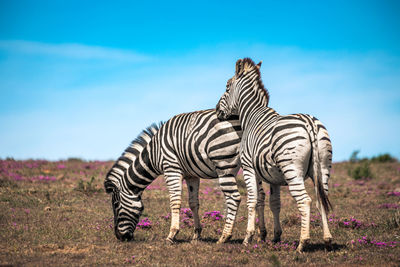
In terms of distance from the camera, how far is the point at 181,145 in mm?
9773

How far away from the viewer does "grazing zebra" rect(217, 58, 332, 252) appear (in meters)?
7.54

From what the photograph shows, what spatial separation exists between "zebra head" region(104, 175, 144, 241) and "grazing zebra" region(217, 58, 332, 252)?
305 centimetres

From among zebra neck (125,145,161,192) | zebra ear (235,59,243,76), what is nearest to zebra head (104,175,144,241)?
zebra neck (125,145,161,192)

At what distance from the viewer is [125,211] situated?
400 inches

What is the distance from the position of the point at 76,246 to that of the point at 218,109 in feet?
15.2

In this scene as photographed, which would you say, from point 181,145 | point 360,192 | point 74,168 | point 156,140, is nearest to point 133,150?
point 156,140

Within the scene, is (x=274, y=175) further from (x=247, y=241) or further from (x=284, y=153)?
(x=247, y=241)

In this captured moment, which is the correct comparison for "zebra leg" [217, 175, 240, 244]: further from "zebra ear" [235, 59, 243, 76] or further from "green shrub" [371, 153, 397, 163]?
"green shrub" [371, 153, 397, 163]

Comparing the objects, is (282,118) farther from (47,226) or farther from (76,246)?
(47,226)

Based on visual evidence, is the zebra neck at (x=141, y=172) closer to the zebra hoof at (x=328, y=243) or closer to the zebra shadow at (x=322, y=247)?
the zebra shadow at (x=322, y=247)

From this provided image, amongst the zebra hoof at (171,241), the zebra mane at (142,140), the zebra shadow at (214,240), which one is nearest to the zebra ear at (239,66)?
the zebra mane at (142,140)

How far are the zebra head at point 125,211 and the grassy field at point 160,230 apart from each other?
0.28 meters

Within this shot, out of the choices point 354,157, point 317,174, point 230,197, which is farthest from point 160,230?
point 354,157

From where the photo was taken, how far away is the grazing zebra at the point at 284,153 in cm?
754
